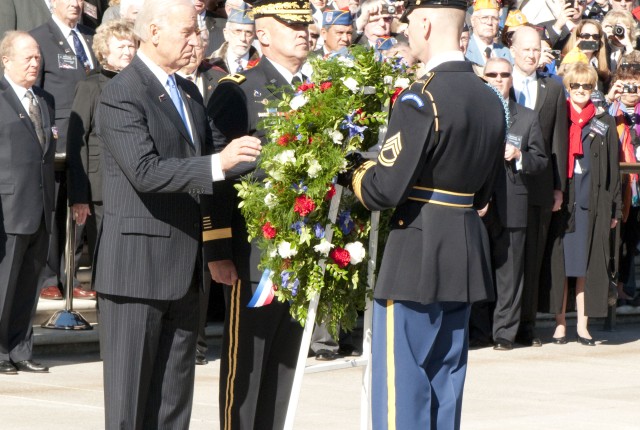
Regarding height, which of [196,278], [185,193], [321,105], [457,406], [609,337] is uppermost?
[321,105]

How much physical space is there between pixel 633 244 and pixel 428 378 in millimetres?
7835

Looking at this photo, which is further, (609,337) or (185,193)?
(609,337)

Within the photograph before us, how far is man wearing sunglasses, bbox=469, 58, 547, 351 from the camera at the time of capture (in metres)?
10.5

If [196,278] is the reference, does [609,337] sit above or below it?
below

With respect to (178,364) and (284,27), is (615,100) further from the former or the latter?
(178,364)

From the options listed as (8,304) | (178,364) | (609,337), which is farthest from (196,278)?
(609,337)

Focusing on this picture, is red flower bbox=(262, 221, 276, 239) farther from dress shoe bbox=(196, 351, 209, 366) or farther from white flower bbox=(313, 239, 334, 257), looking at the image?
dress shoe bbox=(196, 351, 209, 366)

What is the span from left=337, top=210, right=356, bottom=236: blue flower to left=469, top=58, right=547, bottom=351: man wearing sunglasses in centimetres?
480

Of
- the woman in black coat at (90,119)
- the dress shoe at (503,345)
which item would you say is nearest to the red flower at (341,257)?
the woman in black coat at (90,119)

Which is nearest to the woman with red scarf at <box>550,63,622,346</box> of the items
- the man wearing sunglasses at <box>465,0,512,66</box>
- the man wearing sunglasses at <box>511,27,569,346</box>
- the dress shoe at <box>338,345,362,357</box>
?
the man wearing sunglasses at <box>511,27,569,346</box>

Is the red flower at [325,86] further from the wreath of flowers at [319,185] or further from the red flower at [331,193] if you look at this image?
the red flower at [331,193]

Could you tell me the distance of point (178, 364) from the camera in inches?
219

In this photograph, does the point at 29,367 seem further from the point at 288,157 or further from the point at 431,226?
the point at 431,226

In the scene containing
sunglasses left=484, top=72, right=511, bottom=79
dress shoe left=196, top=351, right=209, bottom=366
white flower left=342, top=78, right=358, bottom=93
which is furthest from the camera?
sunglasses left=484, top=72, right=511, bottom=79
